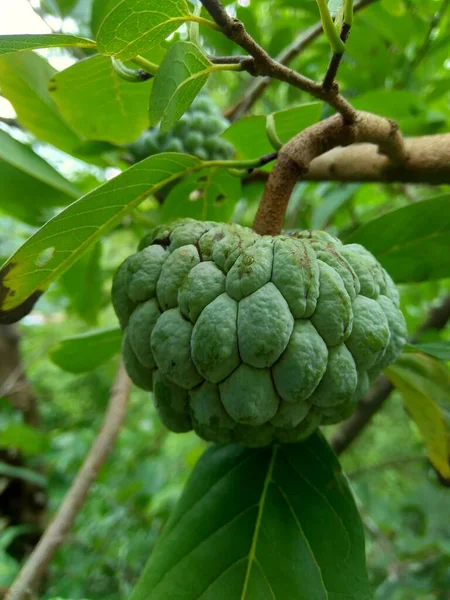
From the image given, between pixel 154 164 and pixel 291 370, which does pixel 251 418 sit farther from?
pixel 154 164

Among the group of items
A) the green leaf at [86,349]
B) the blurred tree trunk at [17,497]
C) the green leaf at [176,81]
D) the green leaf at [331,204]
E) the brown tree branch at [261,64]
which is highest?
the green leaf at [331,204]

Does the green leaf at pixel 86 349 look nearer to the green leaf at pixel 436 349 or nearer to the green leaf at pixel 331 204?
the green leaf at pixel 436 349

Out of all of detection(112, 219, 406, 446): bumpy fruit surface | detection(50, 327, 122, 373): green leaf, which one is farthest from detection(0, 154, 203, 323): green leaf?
detection(50, 327, 122, 373): green leaf

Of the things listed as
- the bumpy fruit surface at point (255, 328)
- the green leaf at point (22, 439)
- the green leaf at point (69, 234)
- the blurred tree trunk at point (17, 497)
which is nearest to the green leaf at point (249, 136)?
the green leaf at point (69, 234)

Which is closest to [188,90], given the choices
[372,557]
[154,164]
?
[154,164]

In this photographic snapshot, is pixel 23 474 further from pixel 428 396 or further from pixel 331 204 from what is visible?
pixel 428 396
